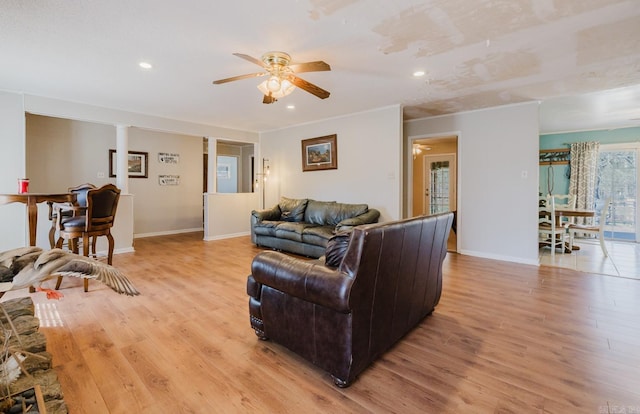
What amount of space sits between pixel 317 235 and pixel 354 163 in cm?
158

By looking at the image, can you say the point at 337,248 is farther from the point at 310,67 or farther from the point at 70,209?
the point at 70,209

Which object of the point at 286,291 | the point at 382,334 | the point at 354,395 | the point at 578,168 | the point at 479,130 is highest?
the point at 479,130

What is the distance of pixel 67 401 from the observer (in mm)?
1483

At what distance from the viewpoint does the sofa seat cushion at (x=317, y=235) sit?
4.27m

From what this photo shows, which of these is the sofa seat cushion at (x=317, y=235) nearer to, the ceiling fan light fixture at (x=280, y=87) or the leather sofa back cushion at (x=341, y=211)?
the leather sofa back cushion at (x=341, y=211)

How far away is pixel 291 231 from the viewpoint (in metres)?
4.71

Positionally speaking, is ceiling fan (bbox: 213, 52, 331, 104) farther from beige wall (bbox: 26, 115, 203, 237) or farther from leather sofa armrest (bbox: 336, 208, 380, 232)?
beige wall (bbox: 26, 115, 203, 237)

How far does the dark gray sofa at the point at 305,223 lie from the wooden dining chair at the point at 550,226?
2689 mm

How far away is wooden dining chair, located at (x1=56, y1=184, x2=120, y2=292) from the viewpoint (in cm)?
334

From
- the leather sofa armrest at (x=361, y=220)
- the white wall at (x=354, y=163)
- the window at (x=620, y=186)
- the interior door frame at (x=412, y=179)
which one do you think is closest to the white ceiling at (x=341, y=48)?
the white wall at (x=354, y=163)

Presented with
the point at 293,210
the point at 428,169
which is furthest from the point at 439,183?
the point at 293,210

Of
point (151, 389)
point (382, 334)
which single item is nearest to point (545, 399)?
point (382, 334)

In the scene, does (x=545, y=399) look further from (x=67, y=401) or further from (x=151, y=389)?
(x=67, y=401)

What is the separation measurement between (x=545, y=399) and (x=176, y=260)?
443 centimetres
